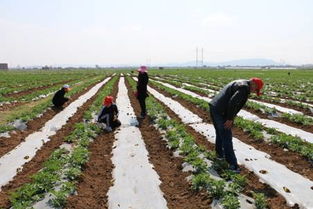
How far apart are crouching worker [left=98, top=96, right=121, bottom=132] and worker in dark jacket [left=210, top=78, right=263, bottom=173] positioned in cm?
544

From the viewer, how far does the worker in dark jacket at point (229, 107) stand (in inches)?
285

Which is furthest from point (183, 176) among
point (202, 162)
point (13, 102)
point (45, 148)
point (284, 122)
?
point (13, 102)

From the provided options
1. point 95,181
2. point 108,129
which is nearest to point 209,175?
point 95,181

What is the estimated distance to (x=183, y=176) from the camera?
7.61m

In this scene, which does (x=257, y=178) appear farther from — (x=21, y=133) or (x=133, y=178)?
(x=21, y=133)

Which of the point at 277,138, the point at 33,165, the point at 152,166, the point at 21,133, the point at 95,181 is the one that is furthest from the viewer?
the point at 21,133

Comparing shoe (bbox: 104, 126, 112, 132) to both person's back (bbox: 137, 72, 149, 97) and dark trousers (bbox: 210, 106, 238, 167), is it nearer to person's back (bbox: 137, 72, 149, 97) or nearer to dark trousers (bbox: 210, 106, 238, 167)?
person's back (bbox: 137, 72, 149, 97)

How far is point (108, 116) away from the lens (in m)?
12.7

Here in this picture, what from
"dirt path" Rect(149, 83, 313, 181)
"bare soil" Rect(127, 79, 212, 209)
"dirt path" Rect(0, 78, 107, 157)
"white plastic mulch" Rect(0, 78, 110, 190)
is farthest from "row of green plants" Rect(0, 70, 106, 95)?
"dirt path" Rect(149, 83, 313, 181)

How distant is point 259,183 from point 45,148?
20.3 ft

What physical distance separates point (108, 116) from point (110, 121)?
295mm

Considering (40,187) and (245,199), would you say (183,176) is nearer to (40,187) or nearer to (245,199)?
(245,199)

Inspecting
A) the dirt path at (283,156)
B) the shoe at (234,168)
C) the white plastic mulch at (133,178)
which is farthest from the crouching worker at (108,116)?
the shoe at (234,168)

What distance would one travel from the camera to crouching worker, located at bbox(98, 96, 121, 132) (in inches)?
499
